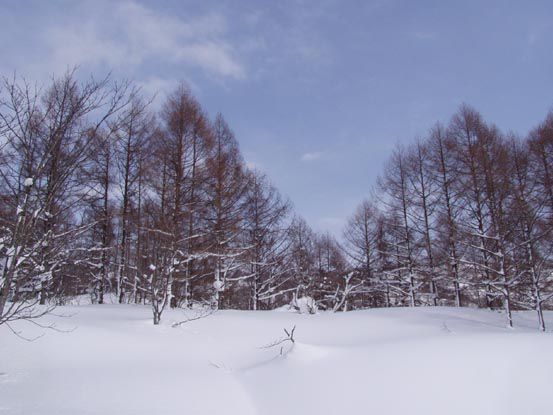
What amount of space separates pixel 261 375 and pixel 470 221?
1120cm

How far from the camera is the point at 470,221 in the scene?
1345 cm

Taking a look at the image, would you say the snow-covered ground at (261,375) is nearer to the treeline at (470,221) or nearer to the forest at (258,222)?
the forest at (258,222)

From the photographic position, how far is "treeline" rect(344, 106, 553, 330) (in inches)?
449

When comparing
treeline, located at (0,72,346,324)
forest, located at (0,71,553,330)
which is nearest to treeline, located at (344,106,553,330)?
forest, located at (0,71,553,330)

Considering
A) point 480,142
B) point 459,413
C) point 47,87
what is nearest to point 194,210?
point 47,87

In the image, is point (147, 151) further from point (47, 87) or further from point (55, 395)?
point (55, 395)

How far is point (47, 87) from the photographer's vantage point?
4102mm

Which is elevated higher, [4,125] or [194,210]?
[194,210]

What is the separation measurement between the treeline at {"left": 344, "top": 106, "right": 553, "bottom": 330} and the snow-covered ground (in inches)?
274

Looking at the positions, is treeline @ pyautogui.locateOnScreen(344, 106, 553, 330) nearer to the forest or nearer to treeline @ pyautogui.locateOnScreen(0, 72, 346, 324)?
the forest

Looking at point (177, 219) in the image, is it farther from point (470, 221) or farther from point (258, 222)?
point (470, 221)

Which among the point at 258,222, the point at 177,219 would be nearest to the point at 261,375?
the point at 177,219

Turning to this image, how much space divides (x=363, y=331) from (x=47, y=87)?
24.5 ft

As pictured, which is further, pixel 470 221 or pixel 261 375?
pixel 470 221
